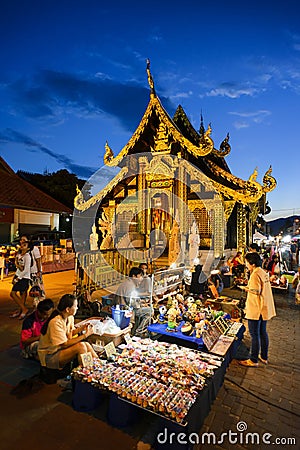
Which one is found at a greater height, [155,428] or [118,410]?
[118,410]

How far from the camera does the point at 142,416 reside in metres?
2.91

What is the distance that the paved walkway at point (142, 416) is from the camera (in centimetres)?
255

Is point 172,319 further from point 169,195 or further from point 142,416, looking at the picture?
point 169,195

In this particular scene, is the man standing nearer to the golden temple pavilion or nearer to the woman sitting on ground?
the golden temple pavilion

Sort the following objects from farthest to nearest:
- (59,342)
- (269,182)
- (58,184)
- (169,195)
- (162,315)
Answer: (58,184)
(169,195)
(269,182)
(162,315)
(59,342)

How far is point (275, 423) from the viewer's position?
2.85m

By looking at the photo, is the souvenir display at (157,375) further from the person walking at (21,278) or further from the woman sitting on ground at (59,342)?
the person walking at (21,278)

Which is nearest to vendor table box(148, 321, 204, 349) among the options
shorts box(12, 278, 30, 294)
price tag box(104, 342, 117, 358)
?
price tag box(104, 342, 117, 358)

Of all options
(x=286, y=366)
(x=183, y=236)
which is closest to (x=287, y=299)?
(x=183, y=236)

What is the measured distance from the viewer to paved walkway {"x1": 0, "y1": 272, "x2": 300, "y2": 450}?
2.55m

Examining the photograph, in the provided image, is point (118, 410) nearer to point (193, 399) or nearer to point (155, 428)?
point (155, 428)

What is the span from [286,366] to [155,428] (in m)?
2.57

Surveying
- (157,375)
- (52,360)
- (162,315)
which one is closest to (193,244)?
(162,315)

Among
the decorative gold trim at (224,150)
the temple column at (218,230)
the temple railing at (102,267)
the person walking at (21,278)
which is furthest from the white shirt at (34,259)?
the decorative gold trim at (224,150)
